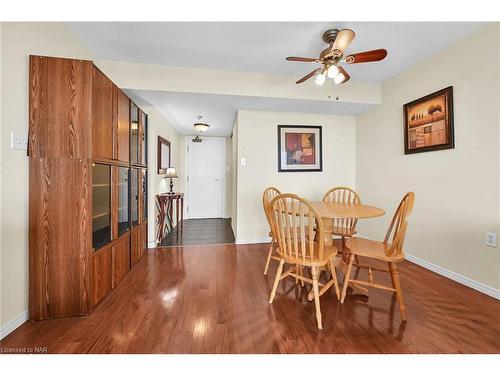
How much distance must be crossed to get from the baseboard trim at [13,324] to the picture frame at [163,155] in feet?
7.00

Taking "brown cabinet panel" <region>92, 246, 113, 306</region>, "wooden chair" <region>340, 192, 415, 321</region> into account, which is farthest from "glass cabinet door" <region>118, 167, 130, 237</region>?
"wooden chair" <region>340, 192, 415, 321</region>

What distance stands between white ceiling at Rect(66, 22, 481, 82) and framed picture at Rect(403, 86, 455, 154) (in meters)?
0.50

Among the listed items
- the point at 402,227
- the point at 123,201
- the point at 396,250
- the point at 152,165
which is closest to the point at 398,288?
the point at 396,250

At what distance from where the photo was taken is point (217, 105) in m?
2.91

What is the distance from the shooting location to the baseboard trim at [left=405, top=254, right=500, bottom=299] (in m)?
1.73

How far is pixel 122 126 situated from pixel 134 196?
78 centimetres

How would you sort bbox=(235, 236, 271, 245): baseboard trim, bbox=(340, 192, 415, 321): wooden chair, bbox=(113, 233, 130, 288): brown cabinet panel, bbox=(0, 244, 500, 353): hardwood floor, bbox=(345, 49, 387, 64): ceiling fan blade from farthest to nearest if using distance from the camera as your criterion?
bbox=(235, 236, 271, 245): baseboard trim → bbox=(113, 233, 130, 288): brown cabinet panel → bbox=(345, 49, 387, 64): ceiling fan blade → bbox=(340, 192, 415, 321): wooden chair → bbox=(0, 244, 500, 353): hardwood floor

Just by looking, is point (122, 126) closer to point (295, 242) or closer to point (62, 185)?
point (62, 185)

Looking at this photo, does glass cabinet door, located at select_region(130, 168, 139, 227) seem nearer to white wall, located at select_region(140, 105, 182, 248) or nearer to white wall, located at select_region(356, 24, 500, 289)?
white wall, located at select_region(140, 105, 182, 248)

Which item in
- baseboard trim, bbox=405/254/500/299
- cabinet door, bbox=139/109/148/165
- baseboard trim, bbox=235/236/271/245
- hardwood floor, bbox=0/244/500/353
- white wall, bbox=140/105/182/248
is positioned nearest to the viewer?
hardwood floor, bbox=0/244/500/353

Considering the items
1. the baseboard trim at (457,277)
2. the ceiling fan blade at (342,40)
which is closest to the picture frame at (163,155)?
the ceiling fan blade at (342,40)
